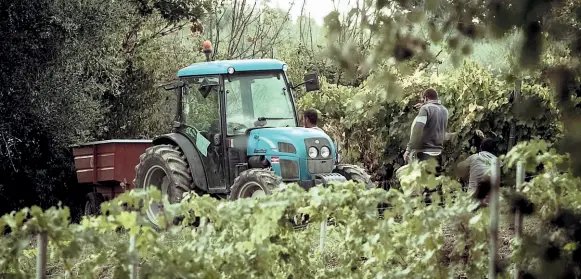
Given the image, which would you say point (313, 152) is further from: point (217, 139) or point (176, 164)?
point (176, 164)

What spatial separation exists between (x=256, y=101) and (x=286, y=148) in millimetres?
584

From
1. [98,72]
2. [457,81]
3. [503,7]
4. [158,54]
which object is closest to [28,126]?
[98,72]

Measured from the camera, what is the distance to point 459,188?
13.1ft

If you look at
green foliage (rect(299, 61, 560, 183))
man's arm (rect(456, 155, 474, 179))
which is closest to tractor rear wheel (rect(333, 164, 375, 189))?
green foliage (rect(299, 61, 560, 183))

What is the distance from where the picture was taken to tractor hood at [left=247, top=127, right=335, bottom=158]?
9383 millimetres

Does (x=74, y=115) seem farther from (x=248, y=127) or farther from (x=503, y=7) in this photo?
(x=503, y=7)

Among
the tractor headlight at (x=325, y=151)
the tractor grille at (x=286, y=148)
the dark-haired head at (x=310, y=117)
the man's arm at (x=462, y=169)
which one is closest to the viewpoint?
the man's arm at (x=462, y=169)

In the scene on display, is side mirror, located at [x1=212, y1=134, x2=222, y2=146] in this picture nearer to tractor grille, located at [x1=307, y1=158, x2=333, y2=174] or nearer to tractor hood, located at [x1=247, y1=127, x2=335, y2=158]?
tractor hood, located at [x1=247, y1=127, x2=335, y2=158]

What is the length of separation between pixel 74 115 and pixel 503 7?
1131 centimetres

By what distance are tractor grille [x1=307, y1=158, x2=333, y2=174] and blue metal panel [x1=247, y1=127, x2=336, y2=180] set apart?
54 millimetres

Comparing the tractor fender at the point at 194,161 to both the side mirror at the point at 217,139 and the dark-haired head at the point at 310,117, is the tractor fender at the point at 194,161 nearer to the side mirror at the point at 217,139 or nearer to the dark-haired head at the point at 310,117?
the side mirror at the point at 217,139

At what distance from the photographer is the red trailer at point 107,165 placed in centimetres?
1184

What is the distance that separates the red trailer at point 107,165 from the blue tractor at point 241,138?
6.28 feet

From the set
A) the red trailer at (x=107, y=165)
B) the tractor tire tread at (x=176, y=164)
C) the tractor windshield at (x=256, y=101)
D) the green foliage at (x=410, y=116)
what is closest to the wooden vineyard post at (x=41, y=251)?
the tractor windshield at (x=256, y=101)
